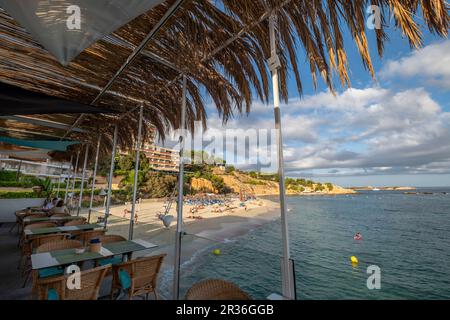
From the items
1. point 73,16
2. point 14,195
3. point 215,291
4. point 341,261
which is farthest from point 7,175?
point 341,261

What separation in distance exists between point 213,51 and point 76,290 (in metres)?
2.81

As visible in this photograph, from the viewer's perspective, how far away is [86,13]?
63.8 inches

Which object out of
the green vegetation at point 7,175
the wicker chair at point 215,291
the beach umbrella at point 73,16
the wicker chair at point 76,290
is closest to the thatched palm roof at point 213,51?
the beach umbrella at point 73,16

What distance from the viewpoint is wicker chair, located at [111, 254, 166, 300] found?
221 centimetres

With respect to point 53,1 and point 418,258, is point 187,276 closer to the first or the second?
point 53,1

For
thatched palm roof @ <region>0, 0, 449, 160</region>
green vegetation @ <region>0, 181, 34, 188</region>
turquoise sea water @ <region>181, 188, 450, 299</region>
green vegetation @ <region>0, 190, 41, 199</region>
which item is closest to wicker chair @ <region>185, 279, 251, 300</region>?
turquoise sea water @ <region>181, 188, 450, 299</region>

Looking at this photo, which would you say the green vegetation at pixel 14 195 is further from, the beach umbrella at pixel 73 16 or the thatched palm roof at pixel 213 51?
the beach umbrella at pixel 73 16

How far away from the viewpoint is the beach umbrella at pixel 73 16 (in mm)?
1536

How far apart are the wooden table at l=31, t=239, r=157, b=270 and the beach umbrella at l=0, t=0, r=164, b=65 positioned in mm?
2152

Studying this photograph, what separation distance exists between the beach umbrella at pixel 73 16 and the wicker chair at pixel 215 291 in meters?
2.16

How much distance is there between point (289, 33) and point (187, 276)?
3.01 meters

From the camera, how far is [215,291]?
167 centimetres
